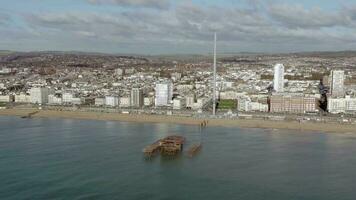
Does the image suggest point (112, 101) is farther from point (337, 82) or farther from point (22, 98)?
point (337, 82)

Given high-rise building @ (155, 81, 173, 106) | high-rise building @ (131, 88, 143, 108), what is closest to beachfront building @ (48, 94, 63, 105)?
high-rise building @ (131, 88, 143, 108)

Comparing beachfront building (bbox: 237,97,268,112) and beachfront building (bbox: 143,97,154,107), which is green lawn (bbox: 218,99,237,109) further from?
beachfront building (bbox: 143,97,154,107)

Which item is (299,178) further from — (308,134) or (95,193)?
(308,134)

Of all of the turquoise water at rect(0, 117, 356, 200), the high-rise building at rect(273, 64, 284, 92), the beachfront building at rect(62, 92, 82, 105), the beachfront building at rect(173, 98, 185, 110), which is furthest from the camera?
the high-rise building at rect(273, 64, 284, 92)

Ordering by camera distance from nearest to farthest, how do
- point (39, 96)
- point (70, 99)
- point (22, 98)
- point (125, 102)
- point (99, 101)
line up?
point (125, 102), point (99, 101), point (70, 99), point (39, 96), point (22, 98)

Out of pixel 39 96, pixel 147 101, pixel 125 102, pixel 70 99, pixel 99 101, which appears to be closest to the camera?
pixel 125 102

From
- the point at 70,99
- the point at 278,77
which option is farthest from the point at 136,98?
the point at 278,77
